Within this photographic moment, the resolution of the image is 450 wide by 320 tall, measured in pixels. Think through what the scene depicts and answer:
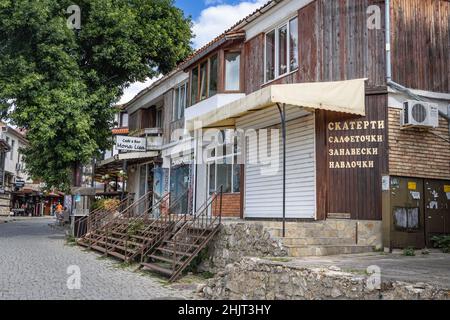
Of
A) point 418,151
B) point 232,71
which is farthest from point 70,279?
point 232,71

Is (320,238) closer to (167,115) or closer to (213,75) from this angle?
(213,75)

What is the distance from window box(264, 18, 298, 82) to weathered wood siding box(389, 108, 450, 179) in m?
3.63

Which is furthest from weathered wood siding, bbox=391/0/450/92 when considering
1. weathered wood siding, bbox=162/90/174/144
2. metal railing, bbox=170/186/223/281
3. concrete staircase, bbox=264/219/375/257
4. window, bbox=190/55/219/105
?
weathered wood siding, bbox=162/90/174/144

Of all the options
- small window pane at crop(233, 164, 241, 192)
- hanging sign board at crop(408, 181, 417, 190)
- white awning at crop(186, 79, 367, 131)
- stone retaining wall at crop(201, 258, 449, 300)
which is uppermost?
white awning at crop(186, 79, 367, 131)

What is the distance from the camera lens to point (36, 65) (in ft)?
59.9

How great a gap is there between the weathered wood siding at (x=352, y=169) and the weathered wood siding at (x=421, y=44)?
3.65 feet

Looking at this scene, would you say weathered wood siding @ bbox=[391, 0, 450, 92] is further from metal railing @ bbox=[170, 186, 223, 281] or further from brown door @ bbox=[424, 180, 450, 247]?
metal railing @ bbox=[170, 186, 223, 281]

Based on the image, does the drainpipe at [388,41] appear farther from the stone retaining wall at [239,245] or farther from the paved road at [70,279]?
the paved road at [70,279]

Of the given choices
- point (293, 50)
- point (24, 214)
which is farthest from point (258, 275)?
point (24, 214)

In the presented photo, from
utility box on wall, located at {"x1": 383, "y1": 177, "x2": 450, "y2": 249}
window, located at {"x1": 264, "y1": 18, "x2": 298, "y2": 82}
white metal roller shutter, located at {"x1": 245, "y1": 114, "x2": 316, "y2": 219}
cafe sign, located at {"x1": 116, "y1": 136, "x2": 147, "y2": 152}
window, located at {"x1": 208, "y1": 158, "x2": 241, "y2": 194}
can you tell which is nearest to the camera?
utility box on wall, located at {"x1": 383, "y1": 177, "x2": 450, "y2": 249}

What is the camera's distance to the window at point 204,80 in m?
16.2

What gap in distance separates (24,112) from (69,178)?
13.1 ft

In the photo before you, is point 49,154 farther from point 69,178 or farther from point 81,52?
point 81,52

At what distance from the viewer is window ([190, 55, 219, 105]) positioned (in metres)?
16.2
